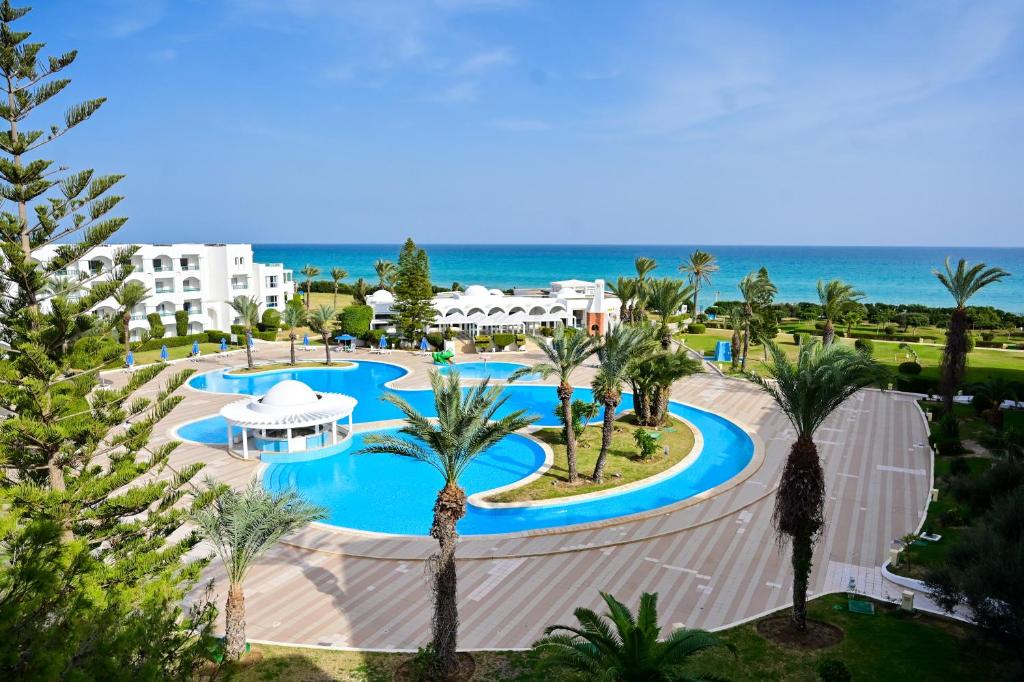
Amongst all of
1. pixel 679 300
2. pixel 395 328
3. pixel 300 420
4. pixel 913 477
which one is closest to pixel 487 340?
pixel 395 328

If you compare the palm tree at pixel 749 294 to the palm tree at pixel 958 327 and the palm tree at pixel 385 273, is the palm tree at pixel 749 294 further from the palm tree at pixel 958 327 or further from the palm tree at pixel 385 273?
the palm tree at pixel 385 273

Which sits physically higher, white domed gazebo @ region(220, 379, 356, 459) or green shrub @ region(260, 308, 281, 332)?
green shrub @ region(260, 308, 281, 332)

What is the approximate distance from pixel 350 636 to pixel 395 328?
3655 centimetres

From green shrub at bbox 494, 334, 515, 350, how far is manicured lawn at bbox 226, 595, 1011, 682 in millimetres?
31787

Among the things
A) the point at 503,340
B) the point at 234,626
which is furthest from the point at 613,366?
the point at 503,340

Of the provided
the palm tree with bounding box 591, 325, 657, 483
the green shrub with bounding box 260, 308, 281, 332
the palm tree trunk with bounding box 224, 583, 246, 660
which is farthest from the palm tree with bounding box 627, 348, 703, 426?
the green shrub with bounding box 260, 308, 281, 332

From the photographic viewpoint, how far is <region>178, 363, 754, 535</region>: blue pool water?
17.8m

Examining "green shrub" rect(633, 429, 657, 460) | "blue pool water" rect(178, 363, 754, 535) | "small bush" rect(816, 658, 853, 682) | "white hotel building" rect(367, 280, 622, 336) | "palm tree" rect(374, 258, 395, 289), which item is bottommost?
"blue pool water" rect(178, 363, 754, 535)

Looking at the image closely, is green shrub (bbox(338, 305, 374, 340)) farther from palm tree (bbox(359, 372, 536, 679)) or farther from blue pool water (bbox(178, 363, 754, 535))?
palm tree (bbox(359, 372, 536, 679))

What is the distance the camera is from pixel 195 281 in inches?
1902

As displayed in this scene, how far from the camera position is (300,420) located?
2280cm

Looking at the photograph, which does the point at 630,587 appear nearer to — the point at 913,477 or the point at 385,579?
the point at 385,579

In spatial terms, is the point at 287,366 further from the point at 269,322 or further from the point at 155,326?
the point at 269,322

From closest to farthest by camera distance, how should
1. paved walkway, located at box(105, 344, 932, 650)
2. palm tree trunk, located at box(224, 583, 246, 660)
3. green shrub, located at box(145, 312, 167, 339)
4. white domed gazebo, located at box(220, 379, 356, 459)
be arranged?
palm tree trunk, located at box(224, 583, 246, 660) < paved walkway, located at box(105, 344, 932, 650) < white domed gazebo, located at box(220, 379, 356, 459) < green shrub, located at box(145, 312, 167, 339)
